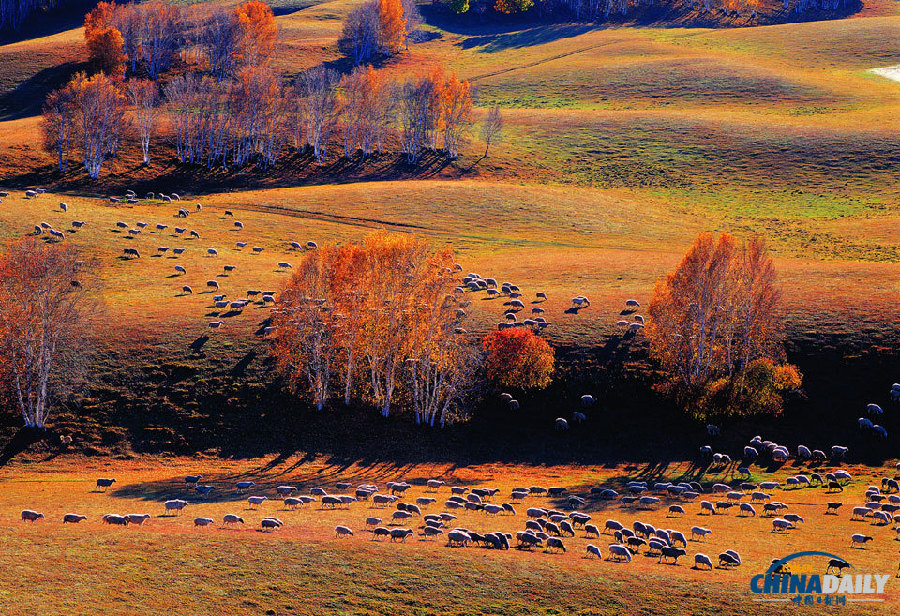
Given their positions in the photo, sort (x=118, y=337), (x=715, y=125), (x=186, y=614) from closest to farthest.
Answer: (x=186, y=614) < (x=118, y=337) < (x=715, y=125)

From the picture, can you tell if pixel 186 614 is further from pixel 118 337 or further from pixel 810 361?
pixel 810 361

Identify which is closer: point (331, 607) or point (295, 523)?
point (331, 607)

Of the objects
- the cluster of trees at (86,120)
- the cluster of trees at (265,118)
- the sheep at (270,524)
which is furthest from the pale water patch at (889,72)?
the sheep at (270,524)

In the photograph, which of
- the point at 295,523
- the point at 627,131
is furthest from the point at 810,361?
the point at 627,131

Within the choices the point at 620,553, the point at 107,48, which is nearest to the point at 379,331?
the point at 620,553

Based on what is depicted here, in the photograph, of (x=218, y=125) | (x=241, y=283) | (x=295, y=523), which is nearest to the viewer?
(x=295, y=523)

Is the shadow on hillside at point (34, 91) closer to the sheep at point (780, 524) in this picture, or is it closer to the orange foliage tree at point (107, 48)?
the orange foliage tree at point (107, 48)
